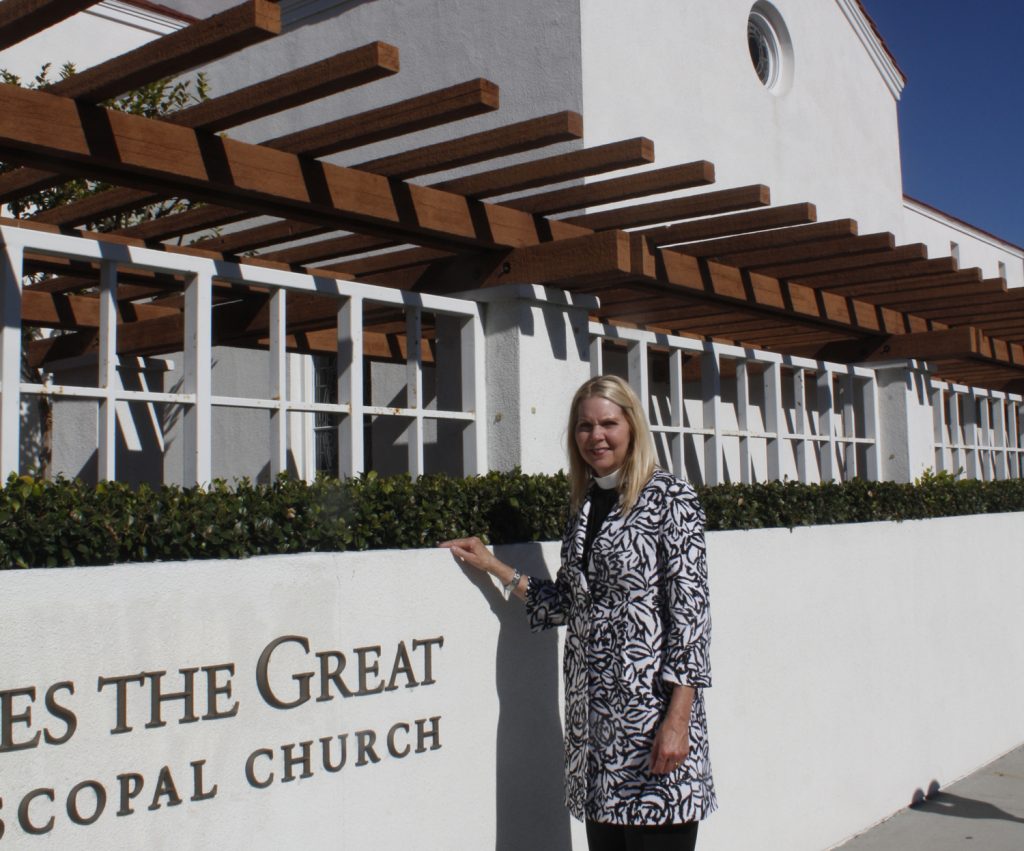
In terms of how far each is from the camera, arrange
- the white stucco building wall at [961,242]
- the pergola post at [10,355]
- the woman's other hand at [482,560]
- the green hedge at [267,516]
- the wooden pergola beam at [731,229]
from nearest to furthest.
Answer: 1. the green hedge at [267,516]
2. the pergola post at [10,355]
3. the woman's other hand at [482,560]
4. the wooden pergola beam at [731,229]
5. the white stucco building wall at [961,242]

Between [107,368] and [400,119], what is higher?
[400,119]

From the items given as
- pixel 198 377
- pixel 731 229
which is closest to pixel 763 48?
pixel 731 229

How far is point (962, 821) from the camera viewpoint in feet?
Result: 21.7

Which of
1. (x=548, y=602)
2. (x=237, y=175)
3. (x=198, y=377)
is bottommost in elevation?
(x=548, y=602)

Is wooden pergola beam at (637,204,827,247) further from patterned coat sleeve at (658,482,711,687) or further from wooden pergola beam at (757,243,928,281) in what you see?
patterned coat sleeve at (658,482,711,687)

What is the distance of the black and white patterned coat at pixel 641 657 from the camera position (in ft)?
11.2

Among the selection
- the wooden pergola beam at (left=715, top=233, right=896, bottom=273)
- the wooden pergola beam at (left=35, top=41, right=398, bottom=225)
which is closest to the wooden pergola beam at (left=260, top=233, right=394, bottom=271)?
the wooden pergola beam at (left=35, top=41, right=398, bottom=225)

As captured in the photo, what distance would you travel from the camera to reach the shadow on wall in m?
4.26

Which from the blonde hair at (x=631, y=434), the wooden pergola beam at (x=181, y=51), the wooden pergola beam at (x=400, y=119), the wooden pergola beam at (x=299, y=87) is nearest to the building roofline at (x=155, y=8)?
the wooden pergola beam at (x=400, y=119)

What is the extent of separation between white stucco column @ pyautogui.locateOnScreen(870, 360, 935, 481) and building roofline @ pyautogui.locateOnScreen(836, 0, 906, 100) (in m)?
5.62

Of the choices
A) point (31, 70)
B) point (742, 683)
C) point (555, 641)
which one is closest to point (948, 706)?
point (742, 683)

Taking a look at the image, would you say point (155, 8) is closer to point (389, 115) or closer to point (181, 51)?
point (389, 115)

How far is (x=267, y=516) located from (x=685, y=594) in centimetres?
136

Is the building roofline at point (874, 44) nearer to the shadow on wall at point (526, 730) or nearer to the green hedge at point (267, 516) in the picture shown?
the green hedge at point (267, 516)
